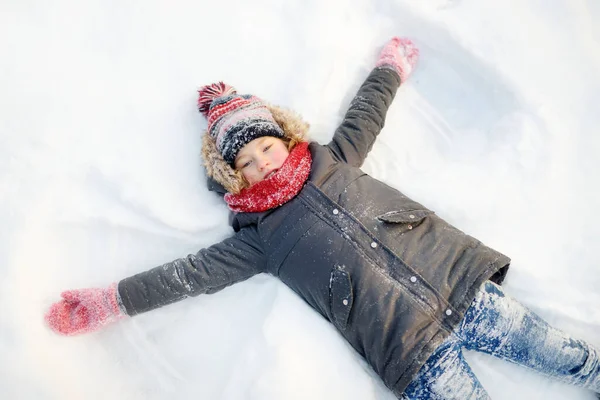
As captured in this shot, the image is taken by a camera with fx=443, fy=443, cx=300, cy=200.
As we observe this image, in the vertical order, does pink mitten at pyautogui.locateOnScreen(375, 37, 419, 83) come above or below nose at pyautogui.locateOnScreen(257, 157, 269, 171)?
above

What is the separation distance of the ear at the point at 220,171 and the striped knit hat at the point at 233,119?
3cm

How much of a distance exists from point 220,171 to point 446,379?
4.03ft

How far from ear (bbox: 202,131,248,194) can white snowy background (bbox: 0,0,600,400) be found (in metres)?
0.19

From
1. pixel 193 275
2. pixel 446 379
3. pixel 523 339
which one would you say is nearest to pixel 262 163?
pixel 193 275

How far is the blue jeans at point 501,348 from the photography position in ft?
5.39

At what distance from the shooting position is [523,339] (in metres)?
1.68

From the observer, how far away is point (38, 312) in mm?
1887

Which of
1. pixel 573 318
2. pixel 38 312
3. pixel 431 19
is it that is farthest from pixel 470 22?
pixel 38 312

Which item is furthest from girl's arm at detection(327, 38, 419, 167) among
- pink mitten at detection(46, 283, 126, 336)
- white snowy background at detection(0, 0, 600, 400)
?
pink mitten at detection(46, 283, 126, 336)

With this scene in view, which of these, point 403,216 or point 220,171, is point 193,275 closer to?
point 220,171

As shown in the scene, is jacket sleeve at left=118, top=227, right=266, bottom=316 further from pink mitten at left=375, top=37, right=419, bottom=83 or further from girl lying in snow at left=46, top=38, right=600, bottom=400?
pink mitten at left=375, top=37, right=419, bottom=83

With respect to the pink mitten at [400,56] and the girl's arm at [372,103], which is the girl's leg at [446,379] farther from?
the pink mitten at [400,56]

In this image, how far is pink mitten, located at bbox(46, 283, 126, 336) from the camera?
1.87m

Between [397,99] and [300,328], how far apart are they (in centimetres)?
129
